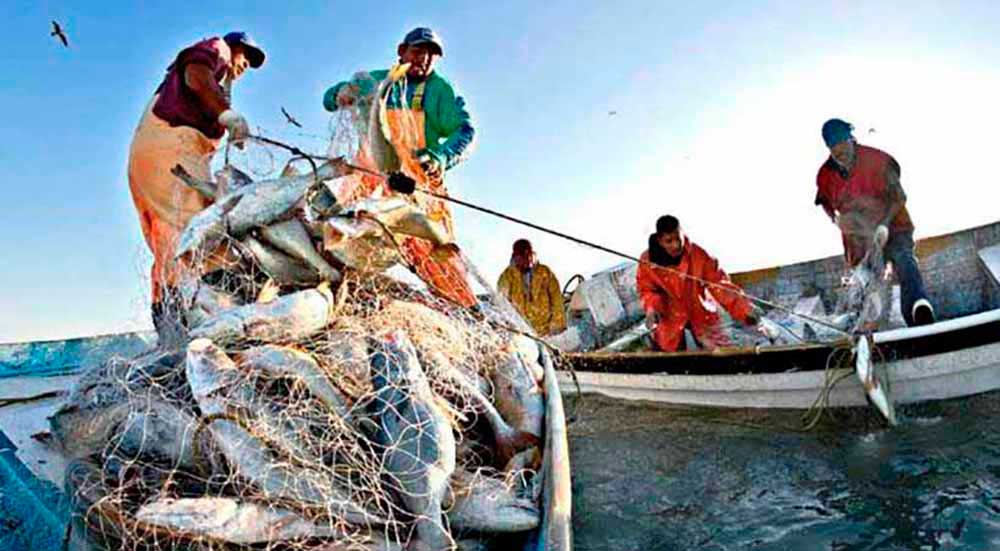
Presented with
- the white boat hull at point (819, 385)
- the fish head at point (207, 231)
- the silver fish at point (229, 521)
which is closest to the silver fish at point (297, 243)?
the fish head at point (207, 231)

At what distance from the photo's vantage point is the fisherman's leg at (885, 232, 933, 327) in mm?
6719

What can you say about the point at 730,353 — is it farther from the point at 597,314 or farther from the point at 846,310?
the point at 597,314

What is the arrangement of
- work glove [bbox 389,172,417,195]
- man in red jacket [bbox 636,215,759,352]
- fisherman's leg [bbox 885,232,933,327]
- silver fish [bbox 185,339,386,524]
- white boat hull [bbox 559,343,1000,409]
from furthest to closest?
man in red jacket [bbox 636,215,759,352] → fisherman's leg [bbox 885,232,933,327] → white boat hull [bbox 559,343,1000,409] → work glove [bbox 389,172,417,195] → silver fish [bbox 185,339,386,524]

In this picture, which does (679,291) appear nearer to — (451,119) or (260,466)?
(451,119)

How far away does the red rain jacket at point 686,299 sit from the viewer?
298 inches

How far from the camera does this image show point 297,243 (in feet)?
10.8

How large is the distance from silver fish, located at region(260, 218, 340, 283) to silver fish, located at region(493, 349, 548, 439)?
37.4 inches

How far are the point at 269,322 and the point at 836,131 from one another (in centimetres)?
683

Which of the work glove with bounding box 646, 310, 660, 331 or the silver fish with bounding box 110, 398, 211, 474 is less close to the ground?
the work glove with bounding box 646, 310, 660, 331

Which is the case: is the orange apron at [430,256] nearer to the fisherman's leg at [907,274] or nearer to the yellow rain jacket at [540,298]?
the fisherman's leg at [907,274]

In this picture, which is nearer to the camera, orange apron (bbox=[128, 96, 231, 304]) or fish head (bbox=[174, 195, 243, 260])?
fish head (bbox=[174, 195, 243, 260])

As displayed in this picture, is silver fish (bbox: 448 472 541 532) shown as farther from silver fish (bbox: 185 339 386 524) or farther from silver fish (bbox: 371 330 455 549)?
silver fish (bbox: 185 339 386 524)

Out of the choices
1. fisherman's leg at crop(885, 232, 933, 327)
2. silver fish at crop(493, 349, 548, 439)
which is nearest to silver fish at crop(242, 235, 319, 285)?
silver fish at crop(493, 349, 548, 439)

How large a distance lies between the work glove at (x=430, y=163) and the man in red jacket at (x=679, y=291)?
130 inches
